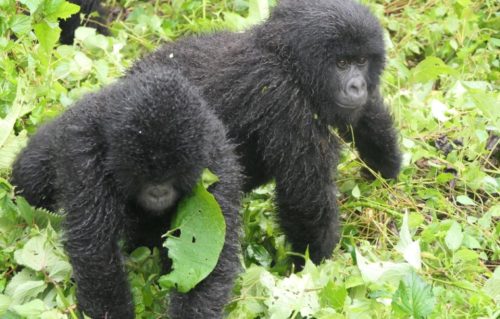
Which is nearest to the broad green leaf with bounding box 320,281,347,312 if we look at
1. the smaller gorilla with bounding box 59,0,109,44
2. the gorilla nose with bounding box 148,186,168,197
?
the gorilla nose with bounding box 148,186,168,197

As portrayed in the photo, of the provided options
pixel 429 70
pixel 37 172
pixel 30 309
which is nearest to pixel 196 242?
pixel 30 309

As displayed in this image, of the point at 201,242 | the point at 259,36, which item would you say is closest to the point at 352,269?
the point at 201,242

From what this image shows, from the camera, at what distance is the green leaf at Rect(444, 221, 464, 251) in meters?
5.77

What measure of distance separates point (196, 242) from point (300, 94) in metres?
1.31

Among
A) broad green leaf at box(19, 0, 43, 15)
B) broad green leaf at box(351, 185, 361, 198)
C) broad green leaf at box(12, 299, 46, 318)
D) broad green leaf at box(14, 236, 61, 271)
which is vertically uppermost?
broad green leaf at box(19, 0, 43, 15)

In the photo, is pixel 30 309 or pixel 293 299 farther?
pixel 293 299

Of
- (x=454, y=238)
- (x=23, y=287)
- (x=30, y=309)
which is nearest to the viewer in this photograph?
(x=30, y=309)

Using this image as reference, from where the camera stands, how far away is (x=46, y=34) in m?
6.44

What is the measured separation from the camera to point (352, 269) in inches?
225

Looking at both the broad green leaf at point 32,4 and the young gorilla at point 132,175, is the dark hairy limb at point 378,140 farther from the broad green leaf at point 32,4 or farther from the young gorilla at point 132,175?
the broad green leaf at point 32,4

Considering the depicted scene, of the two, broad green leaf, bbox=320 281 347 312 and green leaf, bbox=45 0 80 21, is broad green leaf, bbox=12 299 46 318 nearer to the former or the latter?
broad green leaf, bbox=320 281 347 312

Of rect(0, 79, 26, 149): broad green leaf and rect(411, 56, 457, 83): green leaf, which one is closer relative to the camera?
rect(0, 79, 26, 149): broad green leaf

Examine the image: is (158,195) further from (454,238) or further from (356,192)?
(356,192)

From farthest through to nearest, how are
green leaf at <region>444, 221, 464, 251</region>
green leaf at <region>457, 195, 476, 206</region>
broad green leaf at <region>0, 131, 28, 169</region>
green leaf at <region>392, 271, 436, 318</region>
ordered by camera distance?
1. green leaf at <region>457, 195, 476, 206</region>
2. broad green leaf at <region>0, 131, 28, 169</region>
3. green leaf at <region>444, 221, 464, 251</region>
4. green leaf at <region>392, 271, 436, 318</region>
